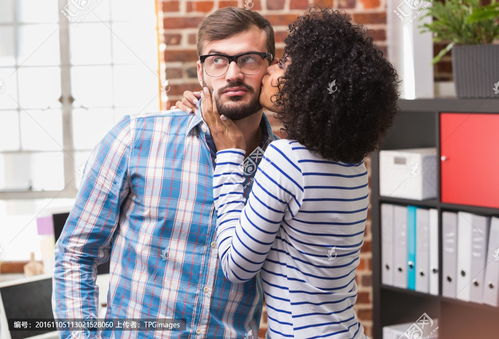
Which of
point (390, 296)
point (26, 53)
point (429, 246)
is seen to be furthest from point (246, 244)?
point (26, 53)

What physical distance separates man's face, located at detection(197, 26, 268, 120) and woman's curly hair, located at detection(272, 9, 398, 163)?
0.18 meters

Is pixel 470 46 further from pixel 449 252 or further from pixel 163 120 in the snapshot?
pixel 163 120

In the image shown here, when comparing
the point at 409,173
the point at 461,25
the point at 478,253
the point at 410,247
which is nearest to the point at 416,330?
the point at 410,247

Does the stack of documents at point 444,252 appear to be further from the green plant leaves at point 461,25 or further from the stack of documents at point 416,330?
the green plant leaves at point 461,25

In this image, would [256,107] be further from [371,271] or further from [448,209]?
[371,271]

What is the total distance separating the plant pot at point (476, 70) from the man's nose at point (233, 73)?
1285 millimetres

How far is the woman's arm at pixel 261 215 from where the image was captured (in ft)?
4.15

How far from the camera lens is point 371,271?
117 inches

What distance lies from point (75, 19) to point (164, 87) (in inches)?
28.9

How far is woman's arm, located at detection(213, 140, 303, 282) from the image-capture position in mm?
1265

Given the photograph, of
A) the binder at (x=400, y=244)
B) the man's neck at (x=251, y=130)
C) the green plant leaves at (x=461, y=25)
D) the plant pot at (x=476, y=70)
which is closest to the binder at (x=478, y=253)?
the binder at (x=400, y=244)

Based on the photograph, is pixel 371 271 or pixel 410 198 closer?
pixel 410 198

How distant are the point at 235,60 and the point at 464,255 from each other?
1.48 meters

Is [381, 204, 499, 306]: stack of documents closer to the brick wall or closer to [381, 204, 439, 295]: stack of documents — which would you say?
[381, 204, 439, 295]: stack of documents
